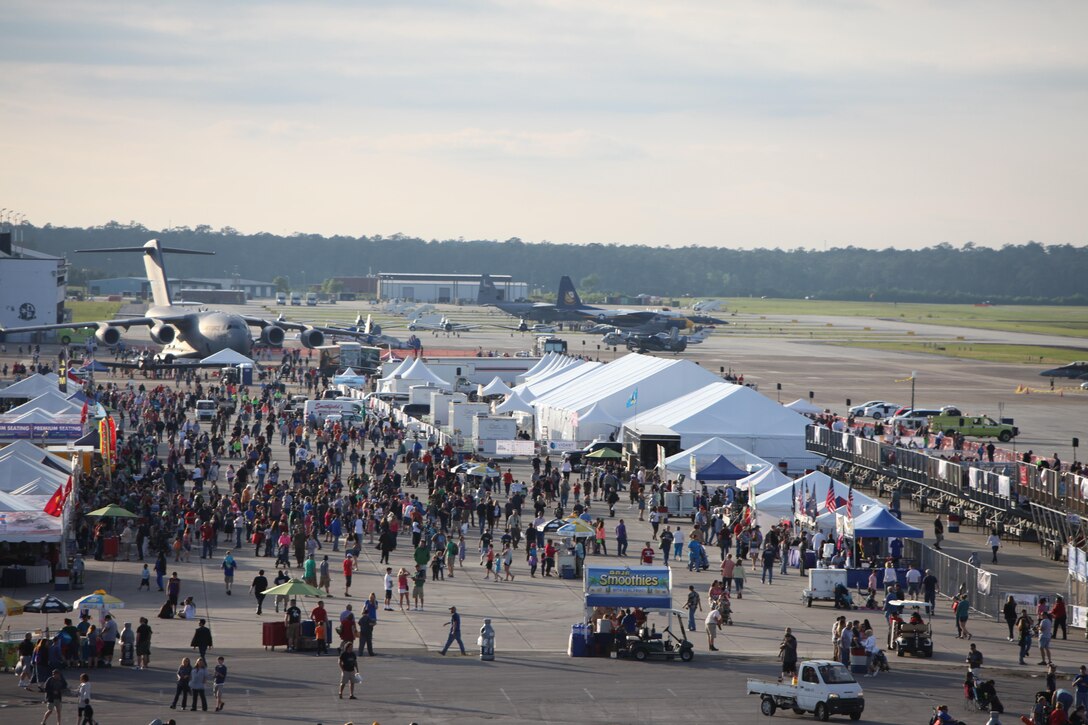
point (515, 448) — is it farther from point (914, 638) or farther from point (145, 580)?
point (914, 638)

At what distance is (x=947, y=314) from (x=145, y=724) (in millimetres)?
193871

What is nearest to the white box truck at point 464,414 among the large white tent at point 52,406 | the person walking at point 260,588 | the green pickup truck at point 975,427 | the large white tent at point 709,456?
the large white tent at point 709,456

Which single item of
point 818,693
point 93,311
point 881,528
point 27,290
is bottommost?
point 818,693

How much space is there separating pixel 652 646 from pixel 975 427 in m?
36.1

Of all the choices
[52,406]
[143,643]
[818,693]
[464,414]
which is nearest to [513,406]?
[464,414]

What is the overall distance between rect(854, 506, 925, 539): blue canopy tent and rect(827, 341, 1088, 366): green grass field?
75.2 meters

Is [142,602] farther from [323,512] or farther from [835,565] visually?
[835,565]

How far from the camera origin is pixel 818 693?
18156 mm

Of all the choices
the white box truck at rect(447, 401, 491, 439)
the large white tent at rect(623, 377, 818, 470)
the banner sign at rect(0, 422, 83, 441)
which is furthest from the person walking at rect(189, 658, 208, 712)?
the white box truck at rect(447, 401, 491, 439)

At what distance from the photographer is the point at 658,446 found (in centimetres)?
4119

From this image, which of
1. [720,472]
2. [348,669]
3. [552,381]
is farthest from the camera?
[552,381]

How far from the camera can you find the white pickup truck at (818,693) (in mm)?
18031

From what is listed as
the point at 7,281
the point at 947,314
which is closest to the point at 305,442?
the point at 7,281

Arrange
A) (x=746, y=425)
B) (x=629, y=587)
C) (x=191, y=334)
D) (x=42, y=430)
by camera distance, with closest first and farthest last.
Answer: (x=629, y=587), (x=42, y=430), (x=746, y=425), (x=191, y=334)
